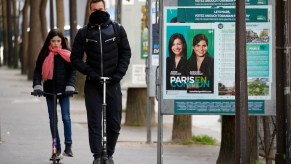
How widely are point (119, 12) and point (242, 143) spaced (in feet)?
36.5

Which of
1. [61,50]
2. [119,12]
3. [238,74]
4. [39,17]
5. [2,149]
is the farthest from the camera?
[39,17]

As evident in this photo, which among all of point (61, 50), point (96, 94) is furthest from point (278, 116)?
point (61, 50)

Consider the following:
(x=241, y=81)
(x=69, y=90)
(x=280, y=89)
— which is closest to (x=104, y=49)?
(x=69, y=90)

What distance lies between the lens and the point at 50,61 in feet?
41.4

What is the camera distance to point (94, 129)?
11.0 meters

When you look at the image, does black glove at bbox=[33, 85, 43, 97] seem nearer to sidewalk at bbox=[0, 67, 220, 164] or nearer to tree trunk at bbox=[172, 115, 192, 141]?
sidewalk at bbox=[0, 67, 220, 164]

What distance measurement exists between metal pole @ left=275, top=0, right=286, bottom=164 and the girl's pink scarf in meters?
2.83

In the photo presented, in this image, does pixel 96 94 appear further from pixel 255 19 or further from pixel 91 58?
pixel 255 19

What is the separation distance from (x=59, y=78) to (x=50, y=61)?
0.26 meters

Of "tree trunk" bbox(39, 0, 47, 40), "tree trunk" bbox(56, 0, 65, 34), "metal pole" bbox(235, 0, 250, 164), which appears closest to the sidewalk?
"metal pole" bbox(235, 0, 250, 164)

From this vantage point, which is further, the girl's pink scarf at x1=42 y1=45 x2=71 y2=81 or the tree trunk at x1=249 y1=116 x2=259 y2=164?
the tree trunk at x1=249 y1=116 x2=259 y2=164

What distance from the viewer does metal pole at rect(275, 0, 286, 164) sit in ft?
37.0

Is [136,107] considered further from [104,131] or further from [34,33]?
[34,33]

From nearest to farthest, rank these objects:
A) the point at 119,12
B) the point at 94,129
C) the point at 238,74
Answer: the point at 238,74 → the point at 94,129 → the point at 119,12
